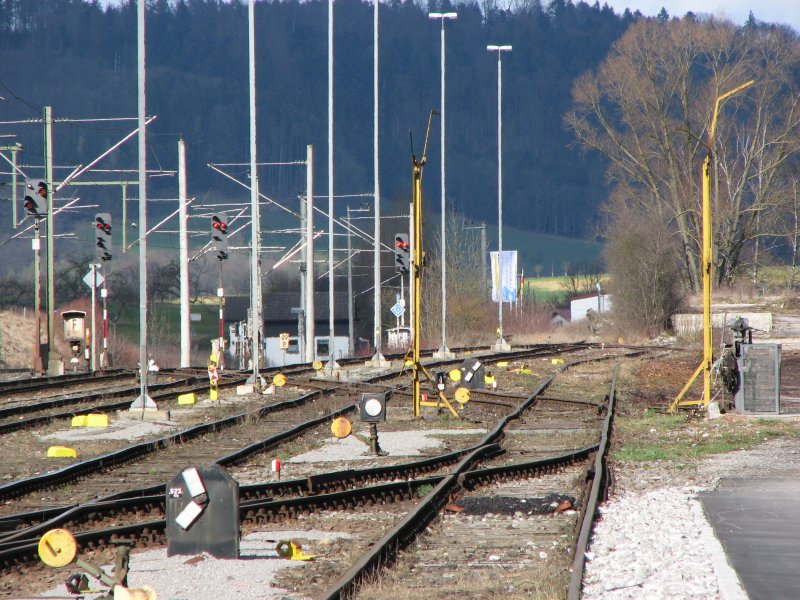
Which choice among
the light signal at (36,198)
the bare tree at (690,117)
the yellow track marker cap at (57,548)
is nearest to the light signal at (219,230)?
the light signal at (36,198)

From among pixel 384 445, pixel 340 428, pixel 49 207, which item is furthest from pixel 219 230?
pixel 340 428

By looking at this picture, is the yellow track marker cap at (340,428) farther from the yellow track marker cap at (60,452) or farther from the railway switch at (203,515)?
the railway switch at (203,515)

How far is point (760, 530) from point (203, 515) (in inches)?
193

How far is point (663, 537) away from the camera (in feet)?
32.8

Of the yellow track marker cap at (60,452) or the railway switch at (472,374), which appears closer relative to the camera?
the yellow track marker cap at (60,452)

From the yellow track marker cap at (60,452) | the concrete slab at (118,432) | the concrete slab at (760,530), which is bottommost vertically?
the concrete slab at (118,432)

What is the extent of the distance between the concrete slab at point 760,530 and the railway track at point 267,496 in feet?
6.68

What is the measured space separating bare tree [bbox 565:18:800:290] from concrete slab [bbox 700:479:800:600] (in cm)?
5901

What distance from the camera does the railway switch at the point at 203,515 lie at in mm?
9102

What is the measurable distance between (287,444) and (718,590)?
1068 cm

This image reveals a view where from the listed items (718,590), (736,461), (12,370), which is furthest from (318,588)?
(12,370)

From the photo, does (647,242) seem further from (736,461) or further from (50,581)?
(50,581)

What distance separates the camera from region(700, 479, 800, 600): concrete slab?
822 centimetres

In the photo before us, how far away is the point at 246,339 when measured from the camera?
2355 inches
